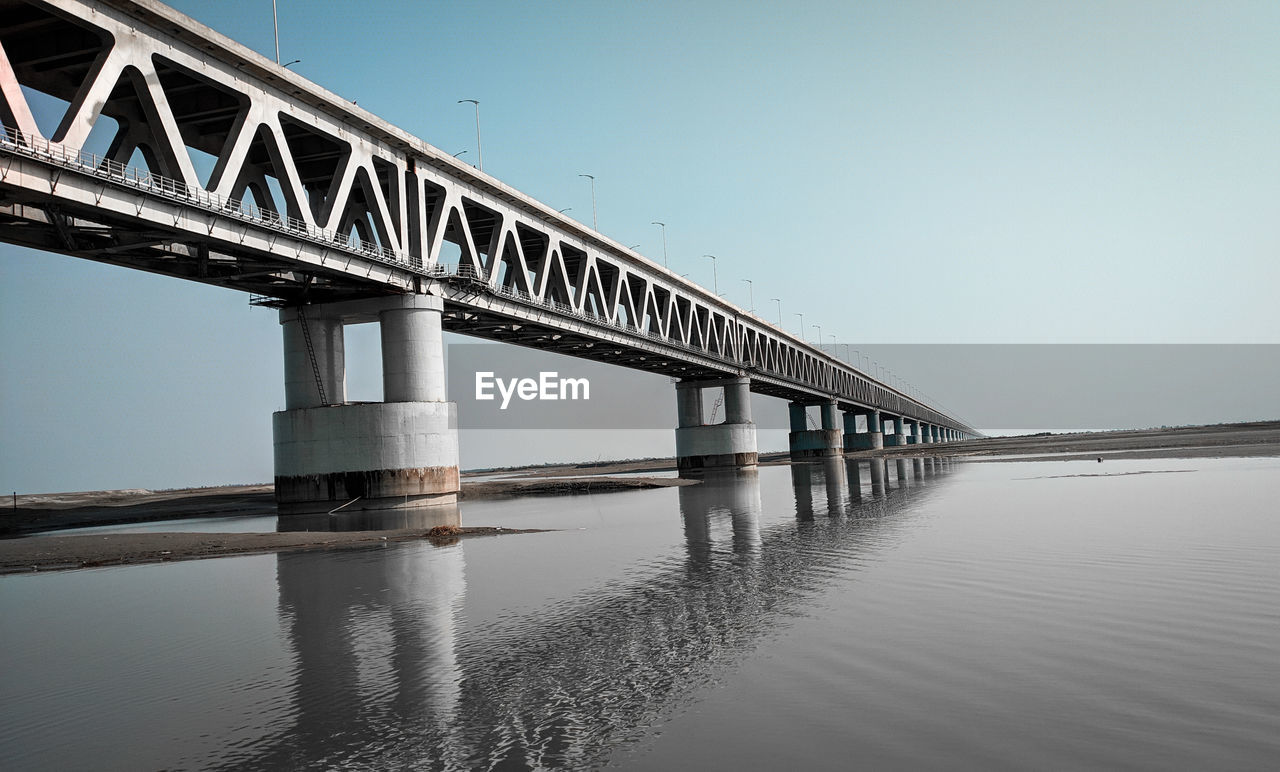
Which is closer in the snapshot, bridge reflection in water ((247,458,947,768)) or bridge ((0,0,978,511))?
bridge reflection in water ((247,458,947,768))

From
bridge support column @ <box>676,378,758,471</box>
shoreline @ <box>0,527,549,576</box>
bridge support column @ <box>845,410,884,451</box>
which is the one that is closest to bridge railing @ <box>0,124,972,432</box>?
shoreline @ <box>0,527,549,576</box>

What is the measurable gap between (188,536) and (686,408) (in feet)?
231

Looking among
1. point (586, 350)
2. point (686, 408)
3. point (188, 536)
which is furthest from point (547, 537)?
point (686, 408)

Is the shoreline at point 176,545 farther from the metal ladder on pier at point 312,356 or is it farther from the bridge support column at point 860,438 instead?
the bridge support column at point 860,438

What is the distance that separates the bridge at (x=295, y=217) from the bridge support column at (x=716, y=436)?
2858cm

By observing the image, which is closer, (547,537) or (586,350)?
(547,537)

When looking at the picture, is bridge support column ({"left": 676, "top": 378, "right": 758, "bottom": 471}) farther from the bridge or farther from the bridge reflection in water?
the bridge reflection in water

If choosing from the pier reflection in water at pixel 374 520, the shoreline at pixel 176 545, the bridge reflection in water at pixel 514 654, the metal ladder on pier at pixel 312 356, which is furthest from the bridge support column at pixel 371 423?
the bridge reflection in water at pixel 514 654

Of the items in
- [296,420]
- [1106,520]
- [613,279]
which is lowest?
[1106,520]

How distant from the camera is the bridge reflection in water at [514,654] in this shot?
638 cm

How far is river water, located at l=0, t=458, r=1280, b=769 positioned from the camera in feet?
19.8

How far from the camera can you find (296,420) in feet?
132

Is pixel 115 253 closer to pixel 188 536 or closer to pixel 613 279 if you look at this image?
pixel 188 536

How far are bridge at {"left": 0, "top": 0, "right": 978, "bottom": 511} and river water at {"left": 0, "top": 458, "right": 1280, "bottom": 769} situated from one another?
14.5 meters
